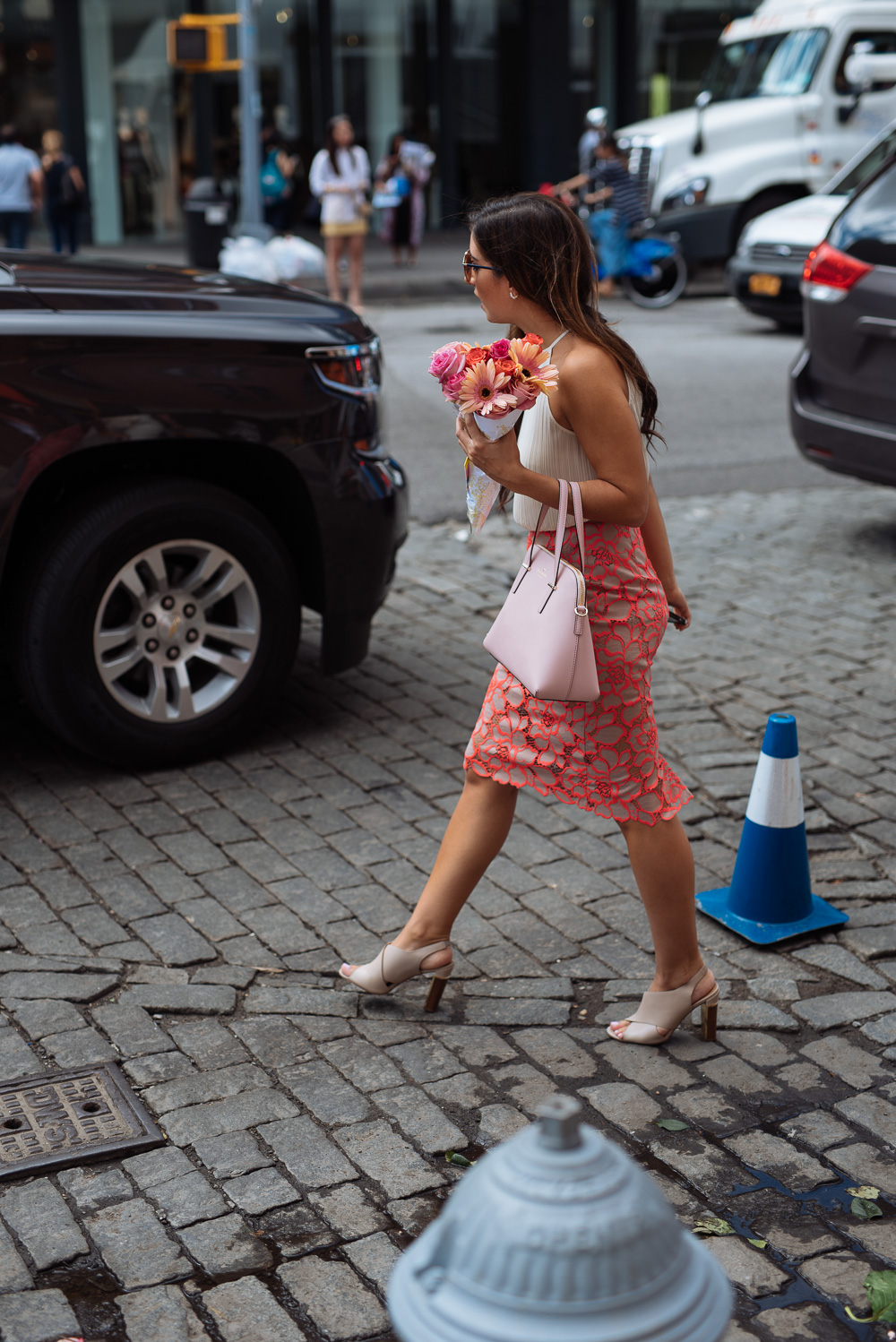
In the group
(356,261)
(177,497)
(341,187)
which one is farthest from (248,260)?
(177,497)

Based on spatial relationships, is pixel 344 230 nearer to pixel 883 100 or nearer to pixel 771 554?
pixel 883 100

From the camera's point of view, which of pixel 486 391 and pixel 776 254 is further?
pixel 776 254

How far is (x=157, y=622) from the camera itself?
4.52 metres

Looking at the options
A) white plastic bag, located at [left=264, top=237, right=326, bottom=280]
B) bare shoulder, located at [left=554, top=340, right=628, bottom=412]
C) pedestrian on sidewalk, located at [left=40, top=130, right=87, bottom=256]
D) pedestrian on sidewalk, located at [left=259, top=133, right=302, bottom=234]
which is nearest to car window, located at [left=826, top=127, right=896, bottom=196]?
bare shoulder, located at [left=554, top=340, right=628, bottom=412]

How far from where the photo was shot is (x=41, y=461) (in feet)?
13.8

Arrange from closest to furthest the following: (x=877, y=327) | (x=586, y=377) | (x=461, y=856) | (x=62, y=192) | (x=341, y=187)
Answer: (x=586, y=377)
(x=461, y=856)
(x=877, y=327)
(x=341, y=187)
(x=62, y=192)

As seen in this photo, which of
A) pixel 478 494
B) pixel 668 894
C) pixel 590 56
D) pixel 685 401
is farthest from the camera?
pixel 590 56

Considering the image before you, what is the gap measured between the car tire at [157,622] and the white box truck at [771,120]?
553 inches

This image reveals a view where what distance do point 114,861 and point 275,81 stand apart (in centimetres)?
2405

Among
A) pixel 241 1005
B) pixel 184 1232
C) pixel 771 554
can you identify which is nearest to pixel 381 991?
pixel 241 1005

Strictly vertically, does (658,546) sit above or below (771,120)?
below

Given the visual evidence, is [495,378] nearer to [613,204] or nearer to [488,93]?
[613,204]

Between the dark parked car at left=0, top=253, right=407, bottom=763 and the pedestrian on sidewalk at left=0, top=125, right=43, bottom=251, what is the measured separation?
560 inches

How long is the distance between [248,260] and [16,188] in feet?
11.2
